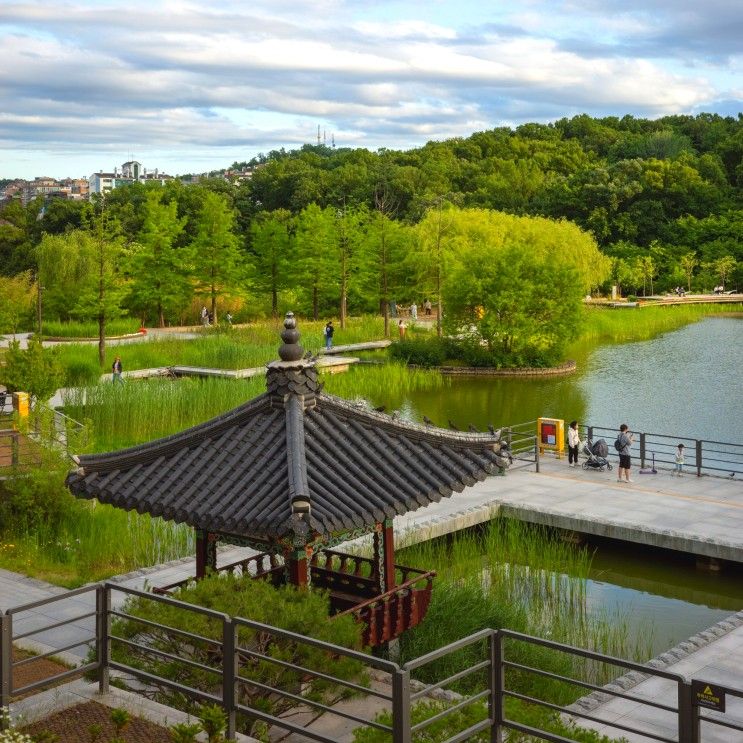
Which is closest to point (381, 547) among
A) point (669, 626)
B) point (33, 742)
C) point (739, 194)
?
point (33, 742)

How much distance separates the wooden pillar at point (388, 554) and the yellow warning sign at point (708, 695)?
14.7ft

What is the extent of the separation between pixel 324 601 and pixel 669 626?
23.9ft

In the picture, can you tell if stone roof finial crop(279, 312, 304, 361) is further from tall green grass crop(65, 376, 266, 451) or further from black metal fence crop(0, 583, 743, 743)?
tall green grass crop(65, 376, 266, 451)

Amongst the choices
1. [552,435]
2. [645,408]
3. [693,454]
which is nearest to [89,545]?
[552,435]

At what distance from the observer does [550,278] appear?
3872 cm

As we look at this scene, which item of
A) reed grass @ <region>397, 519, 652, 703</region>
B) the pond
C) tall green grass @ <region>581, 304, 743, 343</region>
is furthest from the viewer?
tall green grass @ <region>581, 304, 743, 343</region>

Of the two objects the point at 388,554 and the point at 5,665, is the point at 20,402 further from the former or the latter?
the point at 5,665

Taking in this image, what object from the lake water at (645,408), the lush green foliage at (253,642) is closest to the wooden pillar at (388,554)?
the lush green foliage at (253,642)

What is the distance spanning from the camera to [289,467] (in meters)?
9.20

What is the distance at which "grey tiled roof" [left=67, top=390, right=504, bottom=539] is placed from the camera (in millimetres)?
9141

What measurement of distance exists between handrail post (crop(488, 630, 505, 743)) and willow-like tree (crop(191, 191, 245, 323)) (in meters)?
40.5

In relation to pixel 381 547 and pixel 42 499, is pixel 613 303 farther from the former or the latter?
pixel 381 547

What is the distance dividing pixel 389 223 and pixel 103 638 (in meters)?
39.9

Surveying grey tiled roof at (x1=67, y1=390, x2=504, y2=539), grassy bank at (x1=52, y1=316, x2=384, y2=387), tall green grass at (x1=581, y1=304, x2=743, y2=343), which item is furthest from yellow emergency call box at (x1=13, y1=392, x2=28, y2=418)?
tall green grass at (x1=581, y1=304, x2=743, y2=343)
